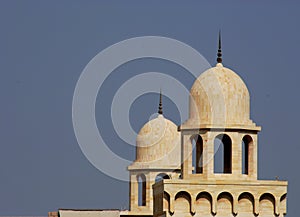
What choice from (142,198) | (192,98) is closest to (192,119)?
(192,98)

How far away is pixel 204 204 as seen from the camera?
62.1m

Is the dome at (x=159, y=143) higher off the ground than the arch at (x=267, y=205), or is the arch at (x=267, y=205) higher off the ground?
the dome at (x=159, y=143)

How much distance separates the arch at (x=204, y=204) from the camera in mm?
61969

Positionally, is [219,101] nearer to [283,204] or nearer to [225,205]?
[225,205]

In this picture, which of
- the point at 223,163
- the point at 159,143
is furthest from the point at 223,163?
the point at 159,143

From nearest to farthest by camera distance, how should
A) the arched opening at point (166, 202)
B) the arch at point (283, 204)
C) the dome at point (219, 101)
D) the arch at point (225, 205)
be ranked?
the arched opening at point (166, 202)
the arch at point (225, 205)
the dome at point (219, 101)
the arch at point (283, 204)

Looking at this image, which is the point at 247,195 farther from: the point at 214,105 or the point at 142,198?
the point at 142,198

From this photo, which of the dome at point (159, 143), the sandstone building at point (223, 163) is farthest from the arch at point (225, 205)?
the dome at point (159, 143)

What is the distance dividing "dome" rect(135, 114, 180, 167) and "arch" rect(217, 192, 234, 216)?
15.4 metres

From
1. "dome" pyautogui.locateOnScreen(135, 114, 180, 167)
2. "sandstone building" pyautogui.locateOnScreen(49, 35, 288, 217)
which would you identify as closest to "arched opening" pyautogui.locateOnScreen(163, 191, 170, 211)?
"sandstone building" pyautogui.locateOnScreen(49, 35, 288, 217)

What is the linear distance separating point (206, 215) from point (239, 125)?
12.2 ft

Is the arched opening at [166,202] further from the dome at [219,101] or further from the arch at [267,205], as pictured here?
the arch at [267,205]

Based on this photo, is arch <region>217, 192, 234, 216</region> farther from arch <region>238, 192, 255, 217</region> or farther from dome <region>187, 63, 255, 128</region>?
dome <region>187, 63, 255, 128</region>

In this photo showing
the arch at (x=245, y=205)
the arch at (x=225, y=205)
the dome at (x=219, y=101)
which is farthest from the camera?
the dome at (x=219, y=101)
